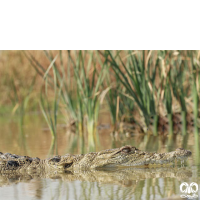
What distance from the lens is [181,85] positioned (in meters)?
10.1

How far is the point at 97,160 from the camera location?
279 inches

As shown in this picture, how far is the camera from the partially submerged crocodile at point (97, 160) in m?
6.82

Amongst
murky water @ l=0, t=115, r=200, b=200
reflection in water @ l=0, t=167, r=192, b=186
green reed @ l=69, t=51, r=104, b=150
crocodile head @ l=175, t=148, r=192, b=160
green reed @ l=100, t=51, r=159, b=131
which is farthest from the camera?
green reed @ l=69, t=51, r=104, b=150

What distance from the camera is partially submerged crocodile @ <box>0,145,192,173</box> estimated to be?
682 centimetres

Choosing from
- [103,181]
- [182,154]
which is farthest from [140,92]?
[103,181]

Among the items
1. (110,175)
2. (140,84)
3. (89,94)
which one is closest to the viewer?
(110,175)

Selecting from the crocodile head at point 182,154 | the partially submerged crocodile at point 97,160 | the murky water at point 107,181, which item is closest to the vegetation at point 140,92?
the murky water at point 107,181

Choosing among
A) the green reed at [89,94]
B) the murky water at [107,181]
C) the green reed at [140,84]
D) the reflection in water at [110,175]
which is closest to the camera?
the murky water at [107,181]

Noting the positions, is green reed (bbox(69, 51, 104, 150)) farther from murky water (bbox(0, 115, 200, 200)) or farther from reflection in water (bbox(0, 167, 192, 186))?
reflection in water (bbox(0, 167, 192, 186))

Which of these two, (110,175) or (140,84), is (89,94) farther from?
(110,175)

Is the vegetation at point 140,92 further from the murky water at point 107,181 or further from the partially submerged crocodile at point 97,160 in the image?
the partially submerged crocodile at point 97,160

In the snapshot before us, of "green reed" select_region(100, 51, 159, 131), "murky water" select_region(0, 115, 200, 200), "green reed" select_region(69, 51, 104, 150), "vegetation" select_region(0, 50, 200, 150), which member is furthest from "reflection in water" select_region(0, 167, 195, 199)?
"green reed" select_region(69, 51, 104, 150)
